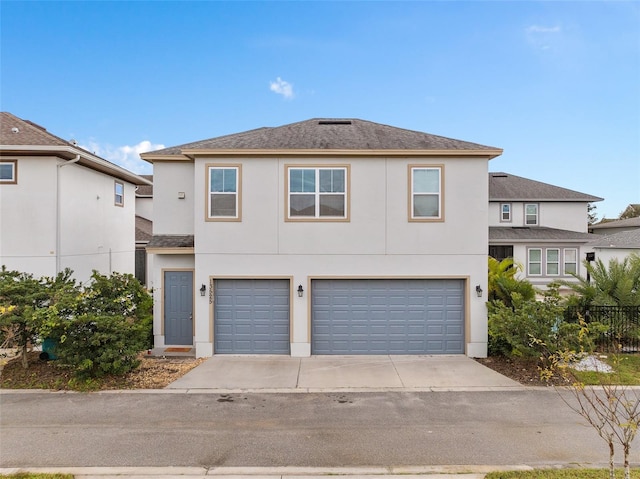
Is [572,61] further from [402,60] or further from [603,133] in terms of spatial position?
[402,60]

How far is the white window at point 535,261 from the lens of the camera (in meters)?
22.0

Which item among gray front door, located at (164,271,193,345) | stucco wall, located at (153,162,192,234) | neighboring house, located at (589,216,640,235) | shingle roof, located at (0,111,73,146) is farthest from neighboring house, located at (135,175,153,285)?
neighboring house, located at (589,216,640,235)

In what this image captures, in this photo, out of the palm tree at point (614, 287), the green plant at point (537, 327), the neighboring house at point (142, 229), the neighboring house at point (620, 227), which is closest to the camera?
the green plant at point (537, 327)

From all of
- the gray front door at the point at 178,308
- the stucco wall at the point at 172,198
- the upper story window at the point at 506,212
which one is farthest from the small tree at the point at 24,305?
the upper story window at the point at 506,212

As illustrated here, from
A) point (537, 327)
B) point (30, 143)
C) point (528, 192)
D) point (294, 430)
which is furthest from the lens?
point (528, 192)

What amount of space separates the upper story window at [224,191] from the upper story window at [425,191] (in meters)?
5.11

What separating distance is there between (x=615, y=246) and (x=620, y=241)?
1317mm

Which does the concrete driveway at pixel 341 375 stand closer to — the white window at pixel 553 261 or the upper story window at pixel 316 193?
the upper story window at pixel 316 193

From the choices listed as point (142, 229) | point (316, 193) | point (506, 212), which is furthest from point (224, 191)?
point (506, 212)

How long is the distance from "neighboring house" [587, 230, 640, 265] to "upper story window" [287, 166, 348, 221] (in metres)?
19.3

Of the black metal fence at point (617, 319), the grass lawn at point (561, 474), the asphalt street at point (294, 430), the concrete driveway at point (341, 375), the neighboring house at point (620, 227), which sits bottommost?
the concrete driveway at point (341, 375)

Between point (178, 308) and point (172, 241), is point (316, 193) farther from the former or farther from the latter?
point (178, 308)

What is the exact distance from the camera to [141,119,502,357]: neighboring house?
10.2 m

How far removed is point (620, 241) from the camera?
2239cm
